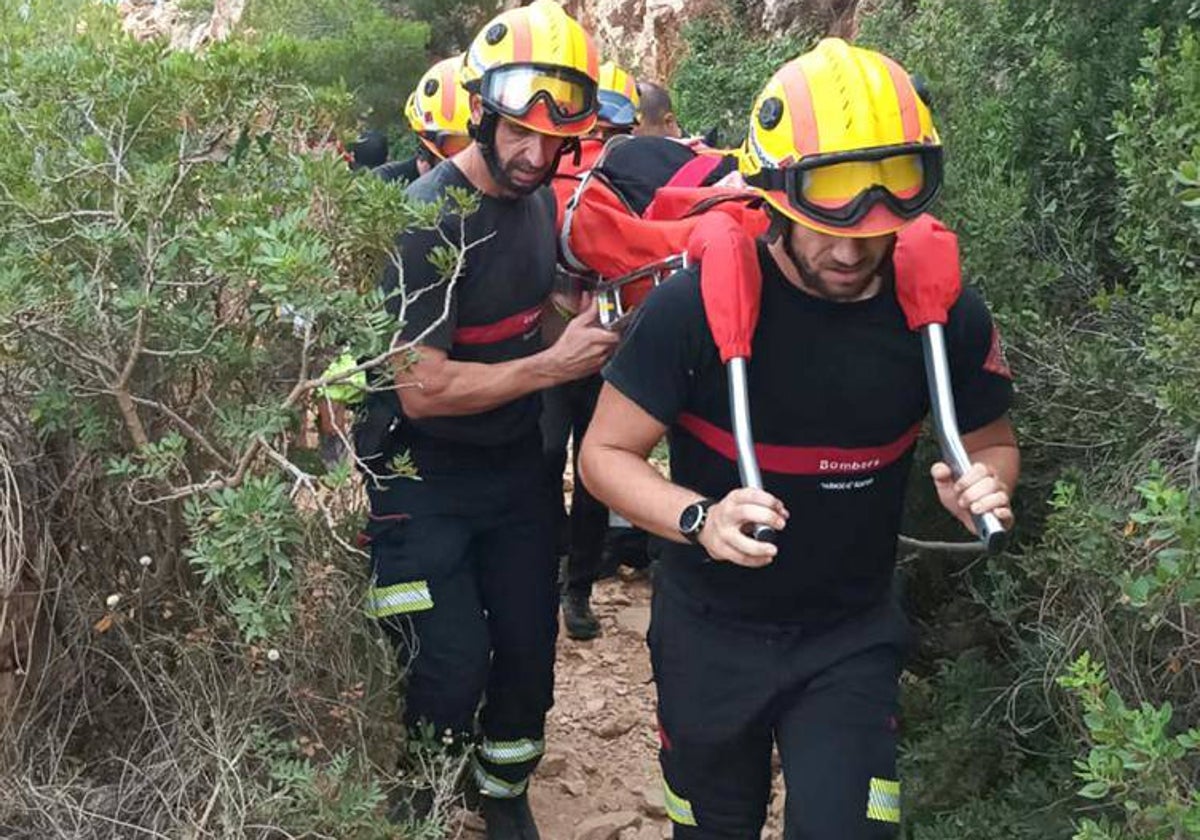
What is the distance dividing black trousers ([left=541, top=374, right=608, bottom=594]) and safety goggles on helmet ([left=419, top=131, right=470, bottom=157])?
1005 millimetres

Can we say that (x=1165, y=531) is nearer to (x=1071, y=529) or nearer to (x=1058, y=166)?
(x=1071, y=529)

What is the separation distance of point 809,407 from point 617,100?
311cm

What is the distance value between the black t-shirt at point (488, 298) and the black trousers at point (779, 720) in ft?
2.82

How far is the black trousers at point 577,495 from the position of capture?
5.39 meters

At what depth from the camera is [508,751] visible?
4.15 meters

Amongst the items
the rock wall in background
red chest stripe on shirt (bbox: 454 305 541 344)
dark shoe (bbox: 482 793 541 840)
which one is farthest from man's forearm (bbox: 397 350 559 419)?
the rock wall in background

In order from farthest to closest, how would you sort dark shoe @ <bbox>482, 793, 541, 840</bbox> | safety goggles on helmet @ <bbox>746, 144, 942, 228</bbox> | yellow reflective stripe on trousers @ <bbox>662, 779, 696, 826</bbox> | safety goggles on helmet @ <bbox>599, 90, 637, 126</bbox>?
safety goggles on helmet @ <bbox>599, 90, 637, 126</bbox>, dark shoe @ <bbox>482, 793, 541, 840</bbox>, yellow reflective stripe on trousers @ <bbox>662, 779, 696, 826</bbox>, safety goggles on helmet @ <bbox>746, 144, 942, 228</bbox>

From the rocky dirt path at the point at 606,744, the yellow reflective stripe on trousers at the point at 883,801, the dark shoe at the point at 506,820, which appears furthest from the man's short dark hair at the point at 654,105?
the yellow reflective stripe on trousers at the point at 883,801

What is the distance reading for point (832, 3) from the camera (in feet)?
41.4

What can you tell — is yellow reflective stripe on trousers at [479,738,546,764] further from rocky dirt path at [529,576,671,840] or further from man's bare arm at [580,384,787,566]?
man's bare arm at [580,384,787,566]

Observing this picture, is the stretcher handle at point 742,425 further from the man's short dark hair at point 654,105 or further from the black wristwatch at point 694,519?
the man's short dark hair at point 654,105

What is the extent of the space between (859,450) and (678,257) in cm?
65

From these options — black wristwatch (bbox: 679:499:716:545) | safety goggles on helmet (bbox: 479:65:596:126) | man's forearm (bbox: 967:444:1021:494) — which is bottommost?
man's forearm (bbox: 967:444:1021:494)

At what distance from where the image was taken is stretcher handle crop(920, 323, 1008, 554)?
2605 millimetres
